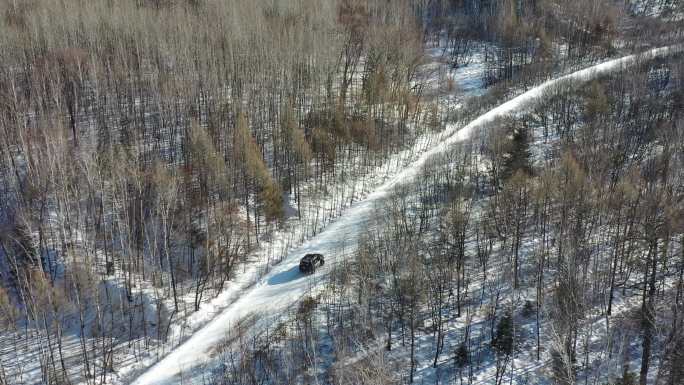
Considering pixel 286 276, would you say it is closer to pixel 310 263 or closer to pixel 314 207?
pixel 310 263

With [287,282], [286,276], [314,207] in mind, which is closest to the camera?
[287,282]

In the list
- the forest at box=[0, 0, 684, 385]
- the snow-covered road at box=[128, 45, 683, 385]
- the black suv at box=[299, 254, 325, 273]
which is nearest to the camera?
the forest at box=[0, 0, 684, 385]

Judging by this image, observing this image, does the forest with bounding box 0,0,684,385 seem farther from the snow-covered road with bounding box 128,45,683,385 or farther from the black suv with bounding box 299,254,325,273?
the black suv with bounding box 299,254,325,273

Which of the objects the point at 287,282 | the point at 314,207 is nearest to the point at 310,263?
the point at 287,282

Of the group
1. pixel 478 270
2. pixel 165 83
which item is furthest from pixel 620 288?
pixel 165 83

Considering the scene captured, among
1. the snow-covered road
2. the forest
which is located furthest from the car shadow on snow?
the forest

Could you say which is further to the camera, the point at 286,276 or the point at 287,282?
the point at 286,276
